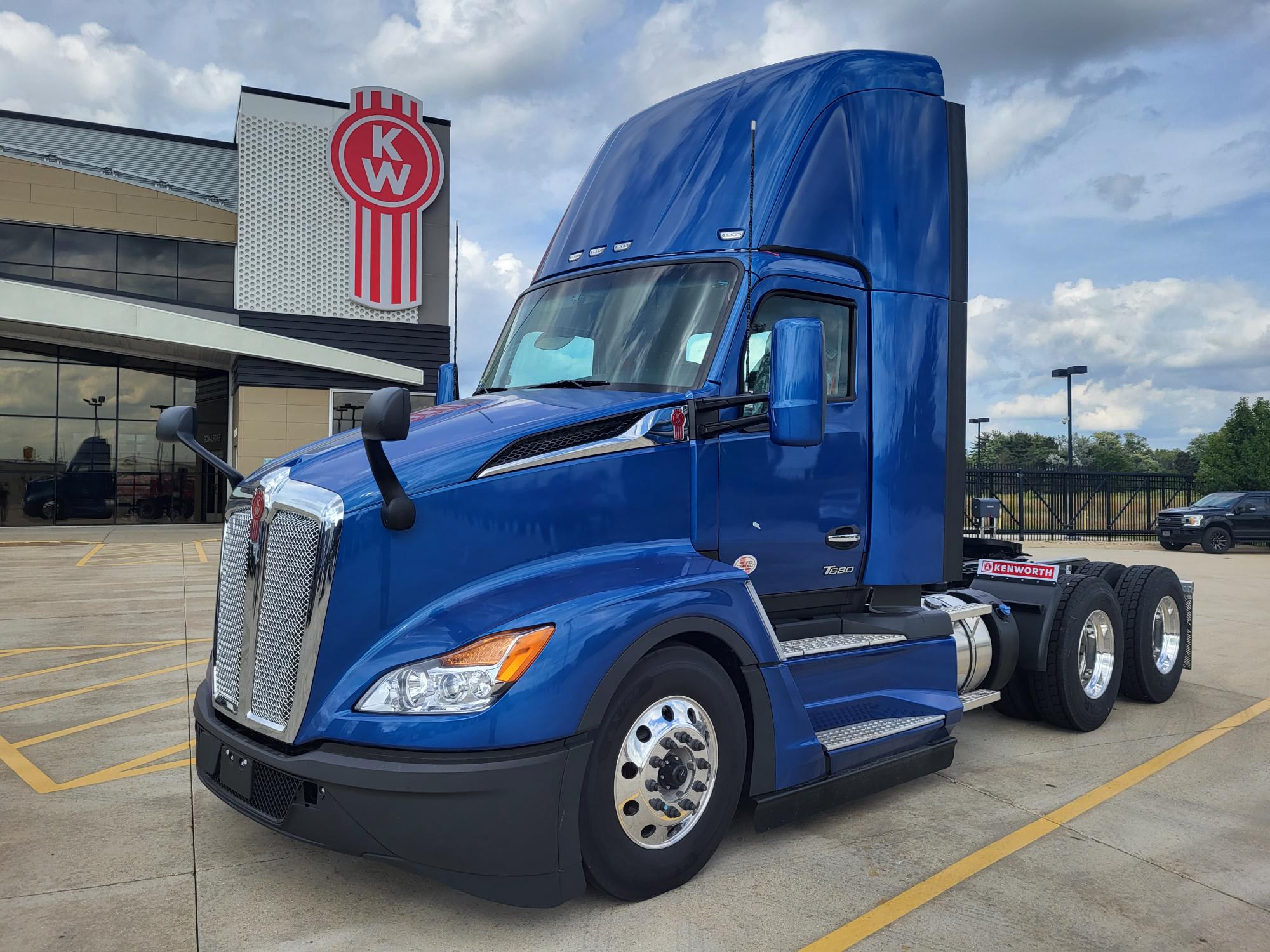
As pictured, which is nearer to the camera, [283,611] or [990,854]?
[283,611]

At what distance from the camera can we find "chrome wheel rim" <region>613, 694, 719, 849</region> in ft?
11.8

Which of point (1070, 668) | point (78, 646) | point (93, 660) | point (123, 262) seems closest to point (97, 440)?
point (123, 262)

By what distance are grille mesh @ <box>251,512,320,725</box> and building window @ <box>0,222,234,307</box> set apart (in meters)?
27.3

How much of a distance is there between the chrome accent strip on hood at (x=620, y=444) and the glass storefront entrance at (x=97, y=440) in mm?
28395

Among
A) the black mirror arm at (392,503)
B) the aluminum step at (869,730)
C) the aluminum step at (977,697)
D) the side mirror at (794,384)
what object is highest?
the side mirror at (794,384)

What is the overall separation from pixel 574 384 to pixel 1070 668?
3894mm

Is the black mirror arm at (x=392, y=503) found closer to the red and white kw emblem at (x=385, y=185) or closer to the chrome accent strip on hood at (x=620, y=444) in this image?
the chrome accent strip on hood at (x=620, y=444)

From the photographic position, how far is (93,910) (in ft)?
11.8

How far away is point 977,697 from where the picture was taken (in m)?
5.76

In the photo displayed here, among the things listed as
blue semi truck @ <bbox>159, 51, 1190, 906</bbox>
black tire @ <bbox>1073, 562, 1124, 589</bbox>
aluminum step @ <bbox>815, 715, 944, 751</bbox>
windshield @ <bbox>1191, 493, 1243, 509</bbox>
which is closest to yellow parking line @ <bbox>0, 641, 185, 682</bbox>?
blue semi truck @ <bbox>159, 51, 1190, 906</bbox>

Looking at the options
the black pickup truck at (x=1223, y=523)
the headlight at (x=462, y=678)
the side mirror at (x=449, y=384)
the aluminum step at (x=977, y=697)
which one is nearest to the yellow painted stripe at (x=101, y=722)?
the side mirror at (x=449, y=384)

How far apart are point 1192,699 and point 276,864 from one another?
666cm

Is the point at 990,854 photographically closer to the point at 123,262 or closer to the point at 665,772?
the point at 665,772

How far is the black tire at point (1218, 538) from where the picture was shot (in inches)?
922
